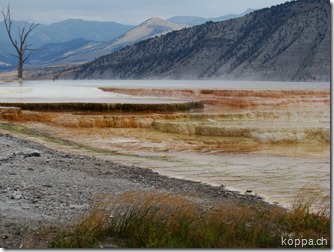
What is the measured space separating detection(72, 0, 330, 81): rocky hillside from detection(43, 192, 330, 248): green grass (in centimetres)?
4605

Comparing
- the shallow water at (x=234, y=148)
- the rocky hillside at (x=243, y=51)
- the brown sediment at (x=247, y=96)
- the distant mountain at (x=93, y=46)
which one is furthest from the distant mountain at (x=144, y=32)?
the shallow water at (x=234, y=148)

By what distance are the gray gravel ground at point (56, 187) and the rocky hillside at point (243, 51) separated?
4333 cm

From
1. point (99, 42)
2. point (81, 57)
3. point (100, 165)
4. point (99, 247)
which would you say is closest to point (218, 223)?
point (99, 247)

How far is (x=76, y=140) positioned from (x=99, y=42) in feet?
337

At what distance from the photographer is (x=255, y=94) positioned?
2611cm

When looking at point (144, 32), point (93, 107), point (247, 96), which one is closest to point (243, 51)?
point (247, 96)

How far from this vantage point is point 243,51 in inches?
2429

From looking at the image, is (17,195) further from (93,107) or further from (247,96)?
(247,96)

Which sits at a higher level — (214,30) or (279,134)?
(214,30)

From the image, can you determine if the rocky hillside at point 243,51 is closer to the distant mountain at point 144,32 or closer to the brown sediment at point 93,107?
the distant mountain at point 144,32

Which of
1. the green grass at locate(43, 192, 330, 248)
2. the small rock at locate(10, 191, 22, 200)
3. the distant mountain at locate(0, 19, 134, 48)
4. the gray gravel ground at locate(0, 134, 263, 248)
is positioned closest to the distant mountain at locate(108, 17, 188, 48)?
the distant mountain at locate(0, 19, 134, 48)

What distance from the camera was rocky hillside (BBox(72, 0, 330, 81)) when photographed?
54625 millimetres

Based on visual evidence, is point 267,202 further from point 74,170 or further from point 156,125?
point 156,125

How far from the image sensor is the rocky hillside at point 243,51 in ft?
179
